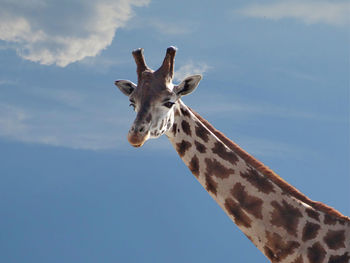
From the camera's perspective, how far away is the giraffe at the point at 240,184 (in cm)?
1055

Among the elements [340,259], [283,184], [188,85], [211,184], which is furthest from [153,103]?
[340,259]

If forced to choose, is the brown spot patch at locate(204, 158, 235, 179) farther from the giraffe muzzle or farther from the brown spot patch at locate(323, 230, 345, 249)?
the brown spot patch at locate(323, 230, 345, 249)

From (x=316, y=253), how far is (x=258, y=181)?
5.61 ft

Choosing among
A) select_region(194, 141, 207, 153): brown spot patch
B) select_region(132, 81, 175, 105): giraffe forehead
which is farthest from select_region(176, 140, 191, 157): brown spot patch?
select_region(132, 81, 175, 105): giraffe forehead

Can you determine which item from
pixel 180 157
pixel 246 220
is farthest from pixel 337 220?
pixel 180 157

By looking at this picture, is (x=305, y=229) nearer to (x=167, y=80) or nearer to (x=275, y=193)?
(x=275, y=193)

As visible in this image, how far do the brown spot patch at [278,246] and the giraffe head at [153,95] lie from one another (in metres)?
2.90

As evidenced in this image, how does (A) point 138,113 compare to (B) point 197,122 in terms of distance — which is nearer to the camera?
(A) point 138,113

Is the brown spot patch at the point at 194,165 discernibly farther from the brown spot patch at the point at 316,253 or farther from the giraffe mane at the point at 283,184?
the brown spot patch at the point at 316,253

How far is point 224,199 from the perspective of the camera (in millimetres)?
11023

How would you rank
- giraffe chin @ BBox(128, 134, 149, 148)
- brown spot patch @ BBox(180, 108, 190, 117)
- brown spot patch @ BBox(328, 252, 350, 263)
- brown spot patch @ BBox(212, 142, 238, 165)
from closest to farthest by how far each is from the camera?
giraffe chin @ BBox(128, 134, 149, 148), brown spot patch @ BBox(328, 252, 350, 263), brown spot patch @ BBox(212, 142, 238, 165), brown spot patch @ BBox(180, 108, 190, 117)

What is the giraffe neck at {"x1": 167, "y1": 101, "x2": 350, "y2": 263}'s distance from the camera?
10586 millimetres

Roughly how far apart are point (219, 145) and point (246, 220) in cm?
158

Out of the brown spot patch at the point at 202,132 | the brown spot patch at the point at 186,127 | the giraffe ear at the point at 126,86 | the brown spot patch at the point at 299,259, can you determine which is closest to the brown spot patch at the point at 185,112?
the brown spot patch at the point at 186,127
